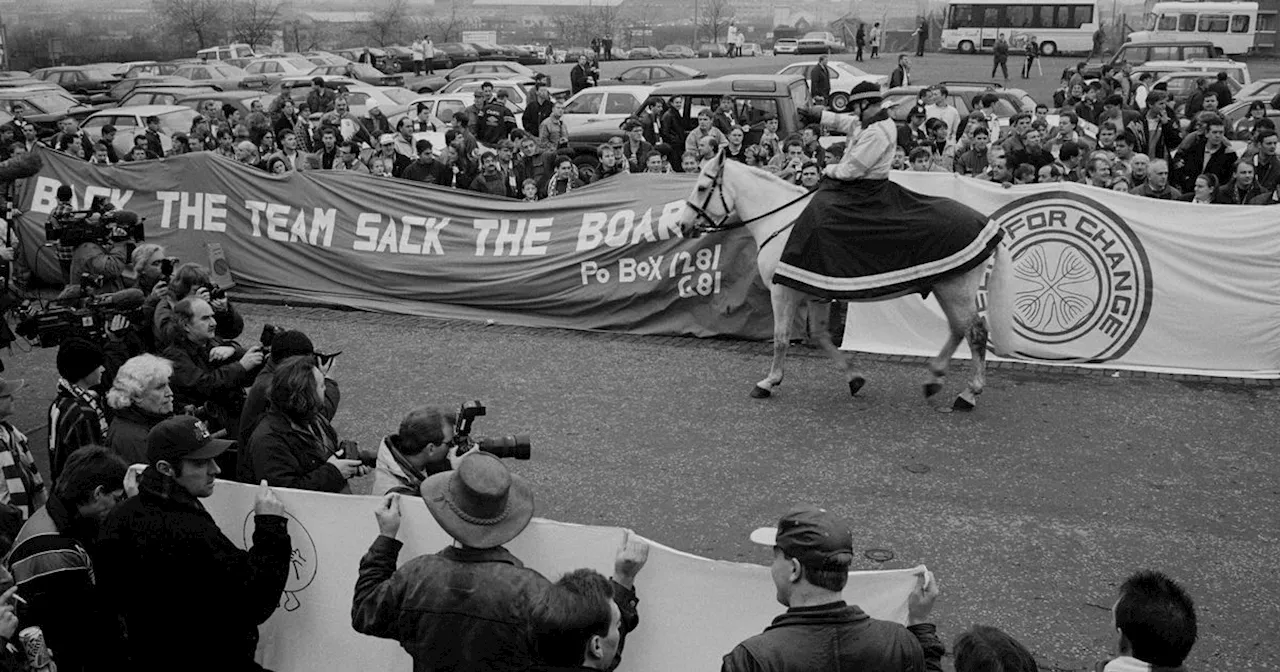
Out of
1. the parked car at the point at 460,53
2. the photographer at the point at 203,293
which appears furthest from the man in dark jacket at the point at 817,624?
the parked car at the point at 460,53

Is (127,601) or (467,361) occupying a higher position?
(127,601)

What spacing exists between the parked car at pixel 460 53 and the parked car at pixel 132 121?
91.9 feet

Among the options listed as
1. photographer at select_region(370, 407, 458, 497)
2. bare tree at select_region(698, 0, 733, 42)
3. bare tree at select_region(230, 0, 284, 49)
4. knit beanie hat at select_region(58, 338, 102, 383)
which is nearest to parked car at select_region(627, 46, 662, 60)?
bare tree at select_region(698, 0, 733, 42)

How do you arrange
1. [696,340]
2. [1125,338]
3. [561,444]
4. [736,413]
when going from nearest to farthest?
[561,444]
[736,413]
[1125,338]
[696,340]

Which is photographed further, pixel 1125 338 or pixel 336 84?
pixel 336 84

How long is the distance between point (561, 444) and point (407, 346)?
9.86 feet

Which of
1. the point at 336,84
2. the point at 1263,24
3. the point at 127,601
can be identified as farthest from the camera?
the point at 1263,24

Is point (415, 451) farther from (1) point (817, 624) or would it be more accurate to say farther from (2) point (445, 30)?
(2) point (445, 30)

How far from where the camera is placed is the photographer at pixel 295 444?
524 centimetres

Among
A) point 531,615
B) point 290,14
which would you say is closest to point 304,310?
point 531,615

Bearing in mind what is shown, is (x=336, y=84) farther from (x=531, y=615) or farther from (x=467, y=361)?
(x=531, y=615)

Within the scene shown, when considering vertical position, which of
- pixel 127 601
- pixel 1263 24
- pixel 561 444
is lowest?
pixel 561 444

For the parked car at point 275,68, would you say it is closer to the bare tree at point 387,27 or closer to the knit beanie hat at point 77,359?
the bare tree at point 387,27

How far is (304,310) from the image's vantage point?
Answer: 1245cm
